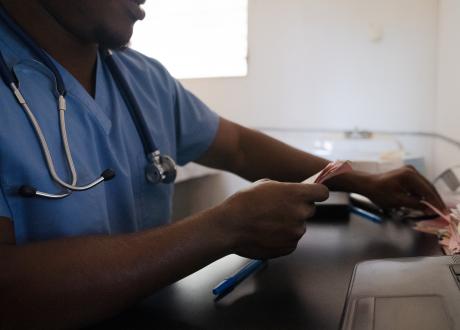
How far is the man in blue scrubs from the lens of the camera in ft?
1.31

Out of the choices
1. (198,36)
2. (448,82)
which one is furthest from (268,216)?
(198,36)

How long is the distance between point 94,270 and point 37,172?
0.16 meters

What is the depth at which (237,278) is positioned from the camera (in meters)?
0.50

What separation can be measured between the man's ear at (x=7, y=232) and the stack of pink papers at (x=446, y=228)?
0.55 metres

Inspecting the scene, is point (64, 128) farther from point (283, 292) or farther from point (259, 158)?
point (259, 158)

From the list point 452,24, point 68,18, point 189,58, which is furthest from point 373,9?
point 68,18

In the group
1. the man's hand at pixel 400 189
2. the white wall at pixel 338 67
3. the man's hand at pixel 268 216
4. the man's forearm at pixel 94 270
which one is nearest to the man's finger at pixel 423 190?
the man's hand at pixel 400 189

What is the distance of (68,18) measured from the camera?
59 cm

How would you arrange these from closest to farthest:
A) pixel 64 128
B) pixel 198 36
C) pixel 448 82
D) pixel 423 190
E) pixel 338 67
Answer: pixel 64 128 → pixel 423 190 → pixel 448 82 → pixel 338 67 → pixel 198 36

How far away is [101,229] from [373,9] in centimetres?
164

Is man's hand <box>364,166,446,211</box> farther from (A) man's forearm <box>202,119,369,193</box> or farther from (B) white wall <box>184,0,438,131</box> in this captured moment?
(B) white wall <box>184,0,438,131</box>

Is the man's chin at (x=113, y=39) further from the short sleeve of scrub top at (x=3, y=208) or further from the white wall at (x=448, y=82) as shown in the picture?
the white wall at (x=448, y=82)

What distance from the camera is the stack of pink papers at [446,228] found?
56 cm

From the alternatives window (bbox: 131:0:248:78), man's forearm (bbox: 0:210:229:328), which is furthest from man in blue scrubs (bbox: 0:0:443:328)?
window (bbox: 131:0:248:78)
